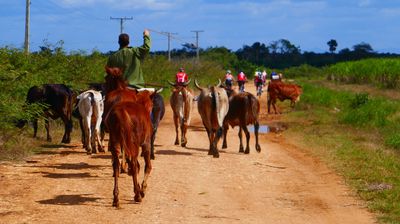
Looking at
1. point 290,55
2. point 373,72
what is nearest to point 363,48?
point 290,55

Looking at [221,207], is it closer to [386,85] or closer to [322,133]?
[322,133]

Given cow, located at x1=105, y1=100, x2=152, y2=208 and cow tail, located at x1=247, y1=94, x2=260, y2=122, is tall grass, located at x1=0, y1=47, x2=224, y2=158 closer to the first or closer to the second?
cow tail, located at x1=247, y1=94, x2=260, y2=122

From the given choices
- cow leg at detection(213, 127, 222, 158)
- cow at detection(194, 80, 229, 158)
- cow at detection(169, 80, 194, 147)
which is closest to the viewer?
cow leg at detection(213, 127, 222, 158)

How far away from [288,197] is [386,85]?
3669 cm

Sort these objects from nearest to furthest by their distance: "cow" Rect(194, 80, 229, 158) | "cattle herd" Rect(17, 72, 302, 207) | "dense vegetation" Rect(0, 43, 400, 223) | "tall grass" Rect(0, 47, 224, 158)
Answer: "cattle herd" Rect(17, 72, 302, 207), "dense vegetation" Rect(0, 43, 400, 223), "tall grass" Rect(0, 47, 224, 158), "cow" Rect(194, 80, 229, 158)

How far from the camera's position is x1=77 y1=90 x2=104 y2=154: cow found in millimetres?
15672

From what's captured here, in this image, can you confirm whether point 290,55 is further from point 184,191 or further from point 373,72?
point 184,191

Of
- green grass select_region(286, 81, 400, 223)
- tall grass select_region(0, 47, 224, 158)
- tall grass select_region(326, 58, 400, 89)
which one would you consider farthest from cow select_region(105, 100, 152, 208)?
tall grass select_region(326, 58, 400, 89)

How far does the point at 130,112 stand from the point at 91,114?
572cm

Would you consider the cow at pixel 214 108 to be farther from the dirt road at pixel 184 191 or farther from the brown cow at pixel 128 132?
the brown cow at pixel 128 132

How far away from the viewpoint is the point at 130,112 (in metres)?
10.3

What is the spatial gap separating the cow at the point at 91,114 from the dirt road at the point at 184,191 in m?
0.39

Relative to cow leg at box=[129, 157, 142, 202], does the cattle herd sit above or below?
above

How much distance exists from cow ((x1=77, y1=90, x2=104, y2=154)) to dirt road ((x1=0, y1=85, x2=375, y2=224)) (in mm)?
392
